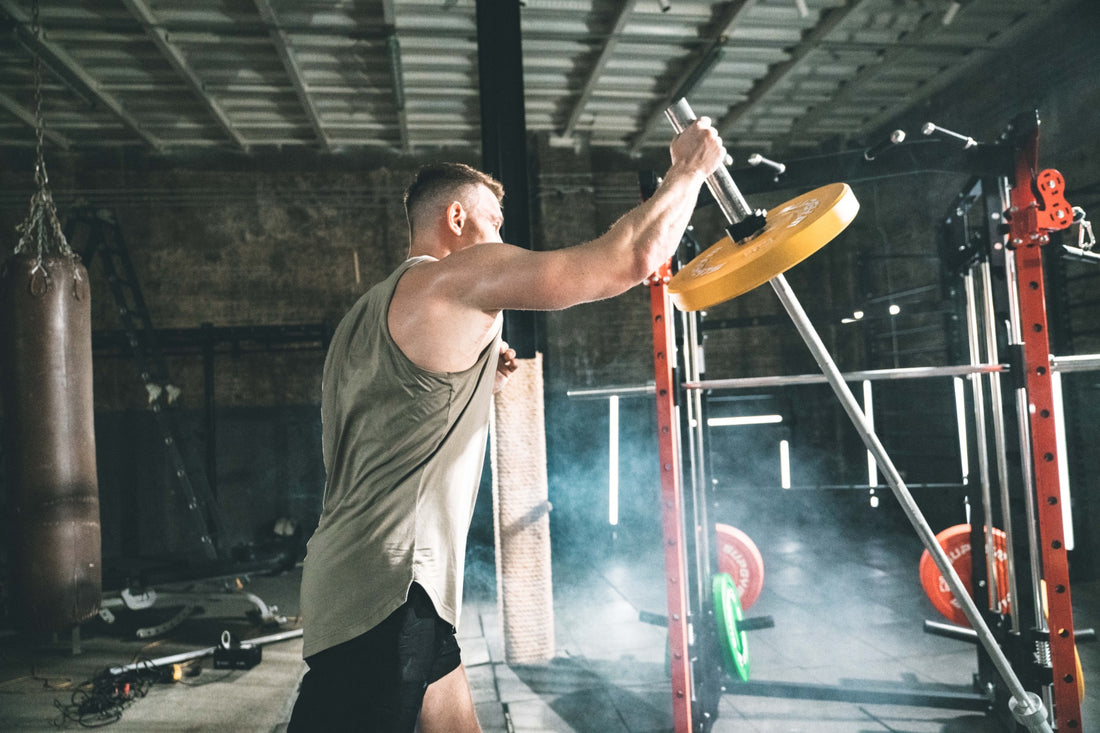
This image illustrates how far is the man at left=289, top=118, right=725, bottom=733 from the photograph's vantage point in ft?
4.17

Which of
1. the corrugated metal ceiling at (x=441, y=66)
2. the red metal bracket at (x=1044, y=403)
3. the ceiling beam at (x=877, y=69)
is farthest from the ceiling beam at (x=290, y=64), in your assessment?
the ceiling beam at (x=877, y=69)

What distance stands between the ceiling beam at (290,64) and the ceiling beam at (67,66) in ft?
4.59

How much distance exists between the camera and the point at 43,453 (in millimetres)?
2752

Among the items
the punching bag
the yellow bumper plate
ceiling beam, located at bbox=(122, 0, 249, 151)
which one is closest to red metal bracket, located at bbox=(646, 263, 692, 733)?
the yellow bumper plate

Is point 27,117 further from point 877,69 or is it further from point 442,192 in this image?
point 877,69

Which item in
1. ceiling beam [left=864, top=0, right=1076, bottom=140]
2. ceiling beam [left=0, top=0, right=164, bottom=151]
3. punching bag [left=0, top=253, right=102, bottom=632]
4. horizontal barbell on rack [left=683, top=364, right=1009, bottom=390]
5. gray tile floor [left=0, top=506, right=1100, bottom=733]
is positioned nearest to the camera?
horizontal barbell on rack [left=683, top=364, right=1009, bottom=390]

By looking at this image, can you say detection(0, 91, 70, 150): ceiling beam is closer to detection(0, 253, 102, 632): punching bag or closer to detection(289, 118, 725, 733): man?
detection(0, 253, 102, 632): punching bag

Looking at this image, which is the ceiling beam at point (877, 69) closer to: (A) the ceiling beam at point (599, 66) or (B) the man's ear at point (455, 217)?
(A) the ceiling beam at point (599, 66)

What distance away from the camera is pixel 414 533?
1324mm

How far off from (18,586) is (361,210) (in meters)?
5.20

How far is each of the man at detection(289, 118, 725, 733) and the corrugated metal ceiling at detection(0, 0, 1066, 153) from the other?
13.8 feet

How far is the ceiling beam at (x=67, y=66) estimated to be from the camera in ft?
15.3

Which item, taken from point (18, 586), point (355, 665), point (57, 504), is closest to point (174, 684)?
point (18, 586)

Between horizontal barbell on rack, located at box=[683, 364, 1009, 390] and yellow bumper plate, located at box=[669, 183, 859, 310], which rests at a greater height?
yellow bumper plate, located at box=[669, 183, 859, 310]
